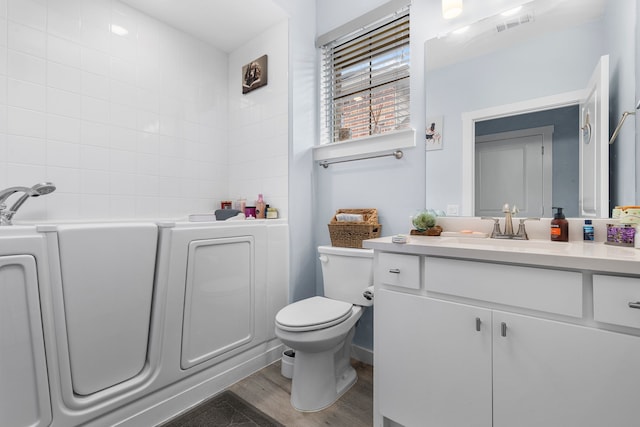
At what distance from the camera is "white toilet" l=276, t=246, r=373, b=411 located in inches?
58.3

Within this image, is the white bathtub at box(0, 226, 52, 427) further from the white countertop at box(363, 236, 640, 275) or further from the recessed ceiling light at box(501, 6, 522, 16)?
the recessed ceiling light at box(501, 6, 522, 16)

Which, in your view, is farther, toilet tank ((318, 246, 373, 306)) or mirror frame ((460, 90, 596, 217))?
toilet tank ((318, 246, 373, 306))

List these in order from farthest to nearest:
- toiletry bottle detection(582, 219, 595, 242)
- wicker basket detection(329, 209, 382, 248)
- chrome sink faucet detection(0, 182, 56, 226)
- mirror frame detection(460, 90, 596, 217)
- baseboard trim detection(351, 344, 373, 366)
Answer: baseboard trim detection(351, 344, 373, 366) < wicker basket detection(329, 209, 382, 248) < mirror frame detection(460, 90, 596, 217) < chrome sink faucet detection(0, 182, 56, 226) < toiletry bottle detection(582, 219, 595, 242)

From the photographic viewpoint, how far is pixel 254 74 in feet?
7.62

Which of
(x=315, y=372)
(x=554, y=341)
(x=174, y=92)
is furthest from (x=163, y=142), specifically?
(x=554, y=341)

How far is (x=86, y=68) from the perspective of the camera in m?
1.84

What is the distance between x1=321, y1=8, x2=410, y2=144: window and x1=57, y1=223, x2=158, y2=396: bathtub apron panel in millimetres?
1472

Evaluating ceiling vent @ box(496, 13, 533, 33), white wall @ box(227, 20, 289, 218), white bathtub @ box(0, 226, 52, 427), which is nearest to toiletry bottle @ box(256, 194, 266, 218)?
white wall @ box(227, 20, 289, 218)

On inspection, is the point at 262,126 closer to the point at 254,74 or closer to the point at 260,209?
the point at 254,74

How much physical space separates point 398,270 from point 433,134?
891 millimetres

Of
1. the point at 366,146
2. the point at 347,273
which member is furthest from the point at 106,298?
the point at 366,146

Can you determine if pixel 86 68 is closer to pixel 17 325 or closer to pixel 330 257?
pixel 17 325

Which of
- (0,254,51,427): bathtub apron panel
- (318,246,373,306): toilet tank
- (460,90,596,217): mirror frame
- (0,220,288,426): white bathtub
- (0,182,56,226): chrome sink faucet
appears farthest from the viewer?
(318,246,373,306): toilet tank

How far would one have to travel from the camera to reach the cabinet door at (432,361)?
1075 millimetres
